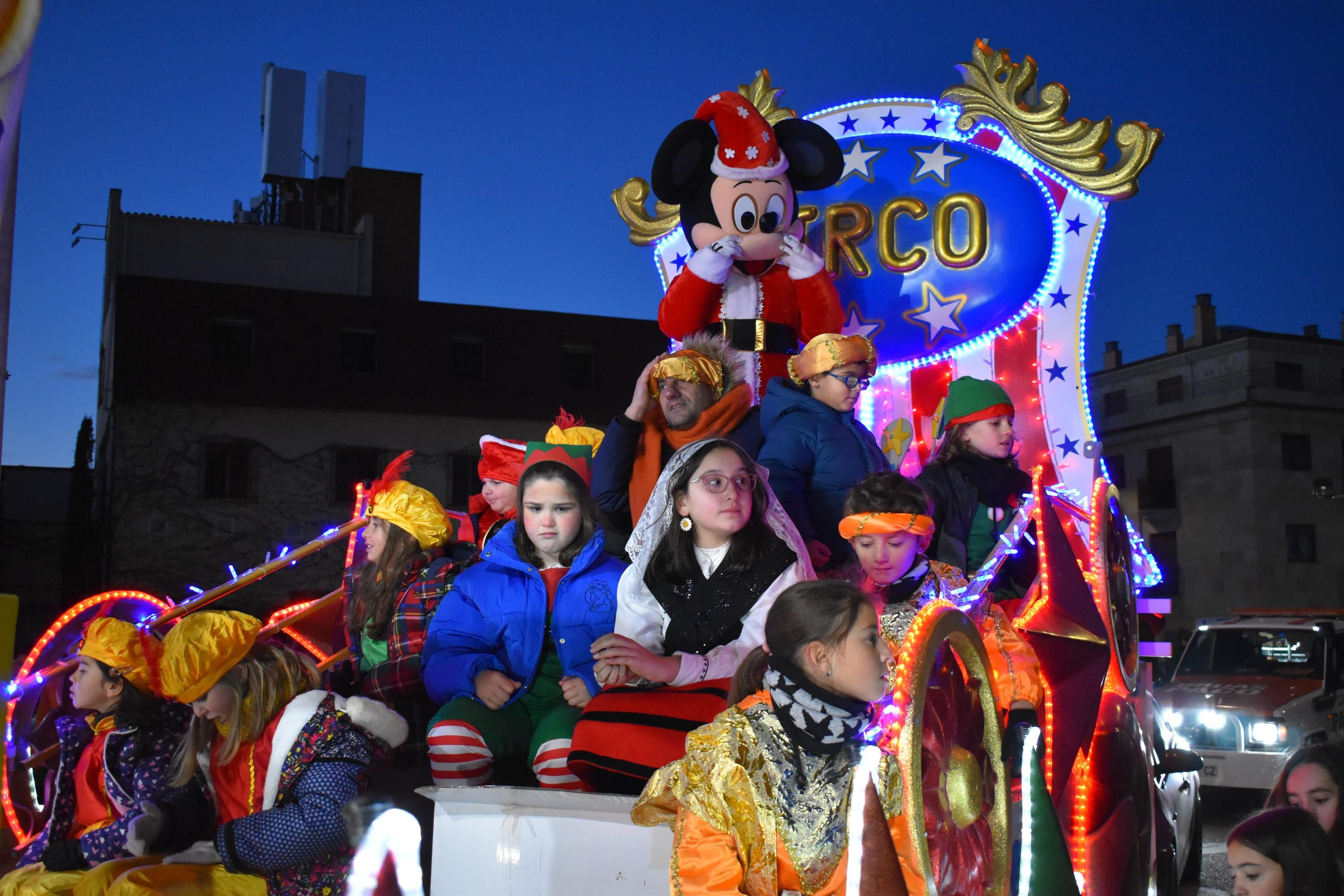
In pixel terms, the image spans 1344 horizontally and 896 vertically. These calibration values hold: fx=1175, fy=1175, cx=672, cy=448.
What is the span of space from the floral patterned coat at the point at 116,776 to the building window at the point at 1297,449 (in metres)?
30.2

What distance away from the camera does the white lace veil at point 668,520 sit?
3.56 metres

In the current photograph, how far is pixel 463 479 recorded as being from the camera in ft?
74.3

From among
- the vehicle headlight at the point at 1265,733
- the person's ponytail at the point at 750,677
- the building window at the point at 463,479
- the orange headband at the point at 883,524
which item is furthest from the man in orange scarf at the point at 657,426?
the building window at the point at 463,479

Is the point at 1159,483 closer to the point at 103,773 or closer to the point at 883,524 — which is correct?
the point at 883,524

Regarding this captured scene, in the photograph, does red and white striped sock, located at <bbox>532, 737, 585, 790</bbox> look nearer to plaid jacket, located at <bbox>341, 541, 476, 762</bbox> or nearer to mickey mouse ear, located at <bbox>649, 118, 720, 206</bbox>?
plaid jacket, located at <bbox>341, 541, 476, 762</bbox>

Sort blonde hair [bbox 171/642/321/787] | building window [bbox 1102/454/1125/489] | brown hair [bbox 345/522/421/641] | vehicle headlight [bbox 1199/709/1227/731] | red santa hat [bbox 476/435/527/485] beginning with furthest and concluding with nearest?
building window [bbox 1102/454/1125/489] → vehicle headlight [bbox 1199/709/1227/731] → red santa hat [bbox 476/435/527/485] → brown hair [bbox 345/522/421/641] → blonde hair [bbox 171/642/321/787]

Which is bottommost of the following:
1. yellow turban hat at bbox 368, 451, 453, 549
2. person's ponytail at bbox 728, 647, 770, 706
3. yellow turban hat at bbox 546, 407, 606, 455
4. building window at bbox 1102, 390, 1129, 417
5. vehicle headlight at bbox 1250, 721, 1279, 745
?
vehicle headlight at bbox 1250, 721, 1279, 745

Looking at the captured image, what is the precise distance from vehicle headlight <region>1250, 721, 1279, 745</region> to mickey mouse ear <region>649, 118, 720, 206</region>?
249 inches

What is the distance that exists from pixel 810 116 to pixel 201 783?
14.8 feet

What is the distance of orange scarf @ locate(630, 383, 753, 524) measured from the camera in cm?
445

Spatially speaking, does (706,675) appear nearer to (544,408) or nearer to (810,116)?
(810,116)

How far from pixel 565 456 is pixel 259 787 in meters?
1.60

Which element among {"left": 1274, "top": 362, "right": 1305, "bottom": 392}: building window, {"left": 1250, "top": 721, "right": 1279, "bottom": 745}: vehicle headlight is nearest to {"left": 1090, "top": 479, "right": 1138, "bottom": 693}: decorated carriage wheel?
{"left": 1250, "top": 721, "right": 1279, "bottom": 745}: vehicle headlight

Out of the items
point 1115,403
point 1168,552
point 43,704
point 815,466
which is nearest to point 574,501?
point 815,466
